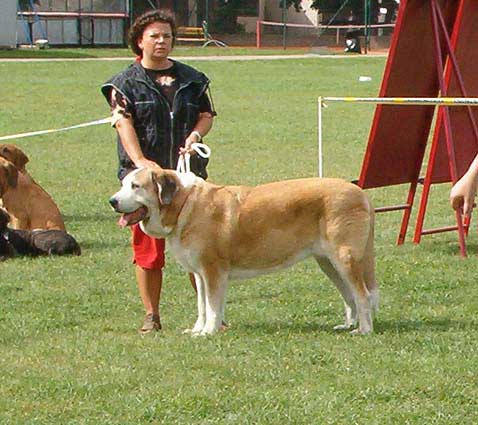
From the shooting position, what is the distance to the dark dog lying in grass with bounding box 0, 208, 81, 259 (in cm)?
1044

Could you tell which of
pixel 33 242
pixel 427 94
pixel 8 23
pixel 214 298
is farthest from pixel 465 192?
pixel 8 23

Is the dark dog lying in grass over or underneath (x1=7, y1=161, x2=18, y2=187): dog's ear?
underneath

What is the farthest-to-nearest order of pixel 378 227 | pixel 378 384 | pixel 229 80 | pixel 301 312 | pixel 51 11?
pixel 51 11
pixel 229 80
pixel 378 227
pixel 301 312
pixel 378 384

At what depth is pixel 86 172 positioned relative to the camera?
16250mm

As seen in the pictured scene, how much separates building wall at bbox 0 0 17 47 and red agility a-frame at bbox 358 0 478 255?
126 ft

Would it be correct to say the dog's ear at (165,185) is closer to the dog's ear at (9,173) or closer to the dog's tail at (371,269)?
the dog's tail at (371,269)

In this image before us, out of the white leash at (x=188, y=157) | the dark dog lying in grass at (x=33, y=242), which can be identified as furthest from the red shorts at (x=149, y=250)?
the dark dog lying in grass at (x=33, y=242)

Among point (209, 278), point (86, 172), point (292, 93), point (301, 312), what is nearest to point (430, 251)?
point (301, 312)

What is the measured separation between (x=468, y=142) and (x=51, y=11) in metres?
47.7

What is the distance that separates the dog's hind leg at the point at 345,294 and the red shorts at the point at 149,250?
0.97m

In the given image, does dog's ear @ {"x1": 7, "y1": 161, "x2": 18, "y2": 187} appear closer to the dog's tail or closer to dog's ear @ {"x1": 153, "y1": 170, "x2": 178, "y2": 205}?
dog's ear @ {"x1": 153, "y1": 170, "x2": 178, "y2": 205}

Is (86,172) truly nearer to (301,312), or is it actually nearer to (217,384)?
(301,312)

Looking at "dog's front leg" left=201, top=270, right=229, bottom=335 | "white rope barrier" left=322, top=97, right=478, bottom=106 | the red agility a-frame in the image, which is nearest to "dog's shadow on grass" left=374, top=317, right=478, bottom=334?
"dog's front leg" left=201, top=270, right=229, bottom=335

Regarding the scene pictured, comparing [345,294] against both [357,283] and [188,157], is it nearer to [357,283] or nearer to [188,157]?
[357,283]
